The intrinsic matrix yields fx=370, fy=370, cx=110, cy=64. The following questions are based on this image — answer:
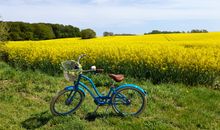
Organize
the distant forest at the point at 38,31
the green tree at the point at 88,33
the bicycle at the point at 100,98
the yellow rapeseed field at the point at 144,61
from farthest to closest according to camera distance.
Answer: the distant forest at the point at 38,31, the green tree at the point at 88,33, the yellow rapeseed field at the point at 144,61, the bicycle at the point at 100,98

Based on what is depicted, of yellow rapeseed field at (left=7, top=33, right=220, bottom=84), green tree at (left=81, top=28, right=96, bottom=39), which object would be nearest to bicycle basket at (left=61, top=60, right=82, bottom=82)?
yellow rapeseed field at (left=7, top=33, right=220, bottom=84)

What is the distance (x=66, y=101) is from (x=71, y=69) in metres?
0.68

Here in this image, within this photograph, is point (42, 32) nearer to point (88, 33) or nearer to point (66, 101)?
point (88, 33)

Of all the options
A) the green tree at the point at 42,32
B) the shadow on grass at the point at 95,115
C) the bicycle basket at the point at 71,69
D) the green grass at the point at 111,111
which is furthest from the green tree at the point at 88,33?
the bicycle basket at the point at 71,69

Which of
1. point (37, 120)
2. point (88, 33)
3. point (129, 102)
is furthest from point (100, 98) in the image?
point (88, 33)

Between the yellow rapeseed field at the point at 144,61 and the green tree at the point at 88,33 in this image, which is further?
the green tree at the point at 88,33

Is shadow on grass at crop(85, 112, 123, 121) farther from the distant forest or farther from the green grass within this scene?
the distant forest

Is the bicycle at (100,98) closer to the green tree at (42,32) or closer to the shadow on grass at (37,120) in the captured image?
the shadow on grass at (37,120)

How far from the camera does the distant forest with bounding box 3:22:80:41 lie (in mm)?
32100

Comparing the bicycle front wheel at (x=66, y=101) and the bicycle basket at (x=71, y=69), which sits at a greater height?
the bicycle basket at (x=71, y=69)

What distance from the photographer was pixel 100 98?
6621 millimetres

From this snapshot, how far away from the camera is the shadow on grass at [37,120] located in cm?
618

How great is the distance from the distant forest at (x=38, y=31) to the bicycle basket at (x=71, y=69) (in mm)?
24473

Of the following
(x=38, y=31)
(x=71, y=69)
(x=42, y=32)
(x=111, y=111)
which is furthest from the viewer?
(x=42, y=32)
